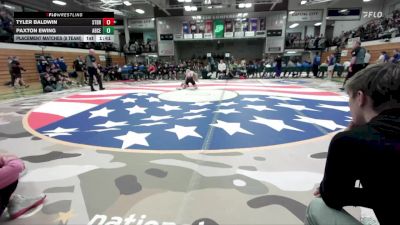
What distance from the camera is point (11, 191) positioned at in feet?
6.33

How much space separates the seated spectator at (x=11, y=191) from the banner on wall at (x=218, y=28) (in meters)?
22.9

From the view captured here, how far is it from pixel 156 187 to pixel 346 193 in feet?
5.42

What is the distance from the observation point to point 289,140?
3.52m

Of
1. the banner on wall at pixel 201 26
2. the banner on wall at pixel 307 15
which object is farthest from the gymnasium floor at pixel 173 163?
the banner on wall at pixel 201 26

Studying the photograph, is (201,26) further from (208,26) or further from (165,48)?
(165,48)

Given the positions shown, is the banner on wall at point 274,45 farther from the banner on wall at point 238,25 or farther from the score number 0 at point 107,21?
the score number 0 at point 107,21

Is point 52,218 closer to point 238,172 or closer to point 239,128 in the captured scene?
point 238,172

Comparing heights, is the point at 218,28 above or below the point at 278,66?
above

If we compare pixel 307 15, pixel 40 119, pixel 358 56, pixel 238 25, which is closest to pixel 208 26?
pixel 238 25

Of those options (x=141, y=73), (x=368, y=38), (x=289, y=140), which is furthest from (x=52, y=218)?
(x=368, y=38)

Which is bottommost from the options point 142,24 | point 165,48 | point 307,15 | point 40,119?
point 40,119
